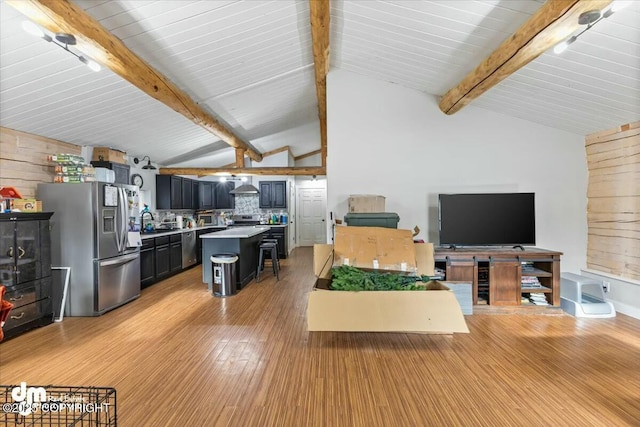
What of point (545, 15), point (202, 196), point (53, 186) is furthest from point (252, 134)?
point (545, 15)

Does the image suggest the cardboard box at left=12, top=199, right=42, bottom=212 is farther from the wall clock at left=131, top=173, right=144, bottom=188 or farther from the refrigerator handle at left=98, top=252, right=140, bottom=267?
the wall clock at left=131, top=173, right=144, bottom=188

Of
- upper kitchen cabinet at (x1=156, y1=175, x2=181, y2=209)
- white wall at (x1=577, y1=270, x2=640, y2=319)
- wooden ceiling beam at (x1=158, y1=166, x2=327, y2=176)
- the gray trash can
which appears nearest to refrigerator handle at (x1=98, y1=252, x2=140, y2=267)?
the gray trash can

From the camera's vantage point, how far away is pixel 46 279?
360 centimetres

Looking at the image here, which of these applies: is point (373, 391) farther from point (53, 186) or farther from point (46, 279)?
point (53, 186)

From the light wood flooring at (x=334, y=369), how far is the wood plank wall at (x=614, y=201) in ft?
2.46

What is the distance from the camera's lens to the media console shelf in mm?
3920

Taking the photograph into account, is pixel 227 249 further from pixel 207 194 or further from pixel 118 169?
pixel 207 194

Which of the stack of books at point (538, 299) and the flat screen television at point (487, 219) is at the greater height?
the flat screen television at point (487, 219)

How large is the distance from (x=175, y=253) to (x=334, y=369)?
466cm

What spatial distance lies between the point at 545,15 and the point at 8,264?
523cm

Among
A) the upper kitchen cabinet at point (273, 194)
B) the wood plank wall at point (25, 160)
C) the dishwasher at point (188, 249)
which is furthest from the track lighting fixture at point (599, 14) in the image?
the upper kitchen cabinet at point (273, 194)

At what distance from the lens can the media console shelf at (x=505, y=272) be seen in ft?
12.9

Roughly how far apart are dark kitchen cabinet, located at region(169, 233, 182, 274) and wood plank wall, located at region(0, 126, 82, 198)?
2322 mm

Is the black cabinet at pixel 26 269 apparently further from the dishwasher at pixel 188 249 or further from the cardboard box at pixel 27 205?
the dishwasher at pixel 188 249
